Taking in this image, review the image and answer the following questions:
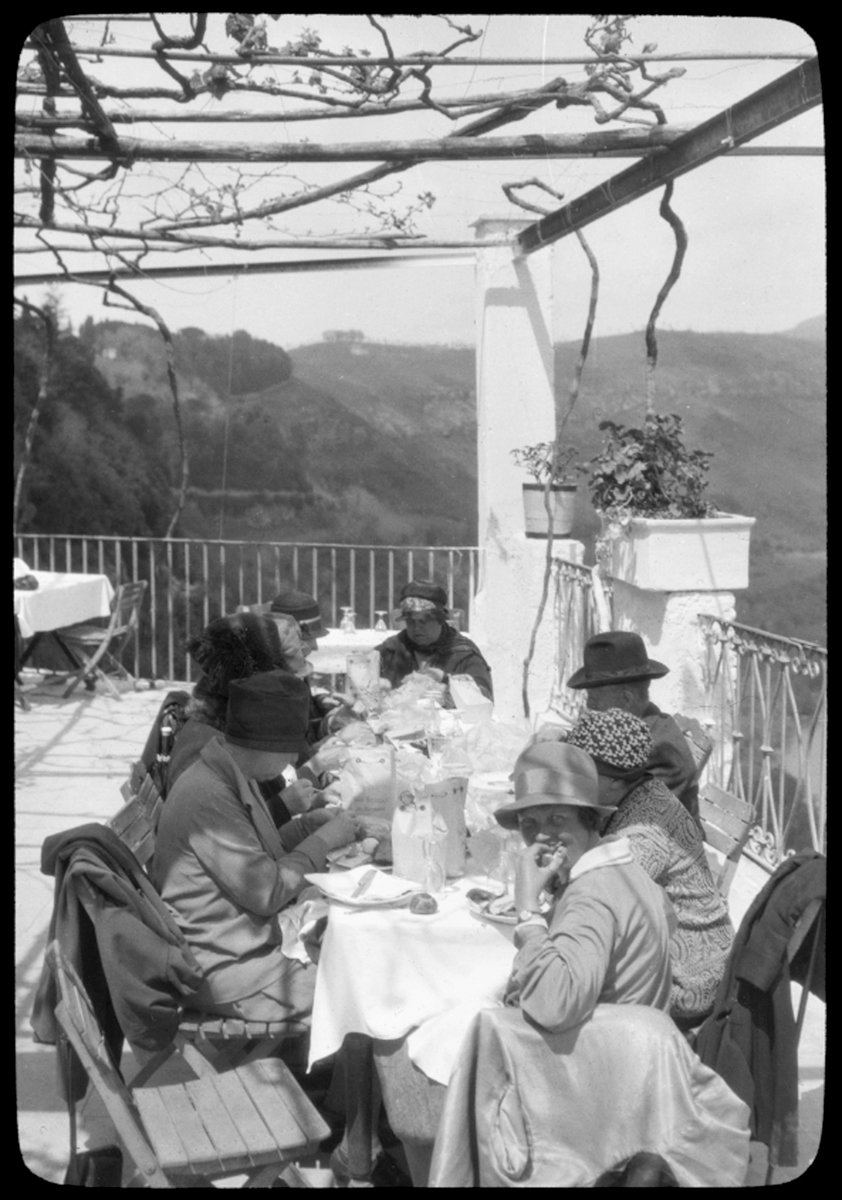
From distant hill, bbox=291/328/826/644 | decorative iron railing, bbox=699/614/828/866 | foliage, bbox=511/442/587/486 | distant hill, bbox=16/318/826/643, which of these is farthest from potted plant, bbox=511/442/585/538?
distant hill, bbox=291/328/826/644

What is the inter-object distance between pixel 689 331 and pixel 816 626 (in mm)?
4831

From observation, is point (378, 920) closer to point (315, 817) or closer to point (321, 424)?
point (315, 817)

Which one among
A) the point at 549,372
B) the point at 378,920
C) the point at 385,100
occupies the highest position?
the point at 385,100

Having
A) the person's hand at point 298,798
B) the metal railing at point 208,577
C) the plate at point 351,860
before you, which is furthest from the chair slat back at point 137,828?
the metal railing at point 208,577

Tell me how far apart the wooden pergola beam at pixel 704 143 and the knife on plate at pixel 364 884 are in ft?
7.74

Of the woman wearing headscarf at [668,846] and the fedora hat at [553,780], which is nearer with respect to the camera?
the fedora hat at [553,780]

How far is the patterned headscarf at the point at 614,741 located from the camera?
2502 millimetres

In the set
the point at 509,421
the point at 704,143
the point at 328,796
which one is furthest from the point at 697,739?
the point at 509,421

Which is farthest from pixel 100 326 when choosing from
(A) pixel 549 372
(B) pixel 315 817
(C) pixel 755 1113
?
(C) pixel 755 1113

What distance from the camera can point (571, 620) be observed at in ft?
23.4

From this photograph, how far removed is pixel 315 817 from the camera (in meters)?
3.07

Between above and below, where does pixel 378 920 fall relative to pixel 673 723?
below

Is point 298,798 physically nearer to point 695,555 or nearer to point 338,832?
point 338,832

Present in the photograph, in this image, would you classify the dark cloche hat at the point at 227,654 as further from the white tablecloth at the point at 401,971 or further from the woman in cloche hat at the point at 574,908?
the woman in cloche hat at the point at 574,908
